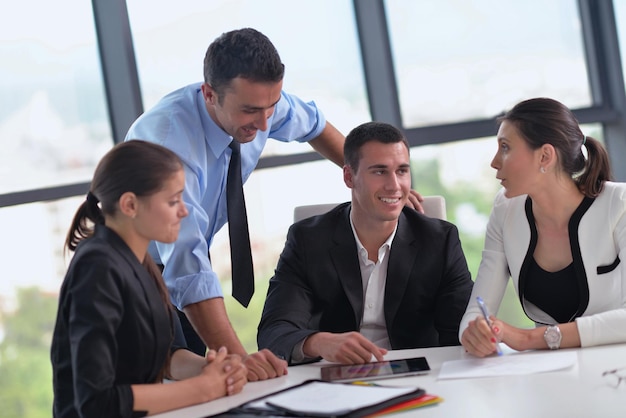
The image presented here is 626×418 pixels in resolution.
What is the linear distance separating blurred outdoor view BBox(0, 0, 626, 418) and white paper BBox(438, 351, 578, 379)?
7.49ft

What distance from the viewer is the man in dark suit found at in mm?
2621

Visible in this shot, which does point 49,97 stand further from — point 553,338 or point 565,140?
point 553,338

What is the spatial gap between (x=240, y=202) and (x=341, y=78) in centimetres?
184

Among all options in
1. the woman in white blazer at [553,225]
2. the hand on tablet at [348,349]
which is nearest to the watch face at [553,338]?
the woman in white blazer at [553,225]

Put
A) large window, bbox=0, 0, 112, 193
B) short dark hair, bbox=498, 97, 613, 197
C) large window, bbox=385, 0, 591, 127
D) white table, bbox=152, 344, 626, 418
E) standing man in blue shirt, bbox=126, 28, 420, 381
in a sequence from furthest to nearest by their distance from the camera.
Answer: large window, bbox=385, 0, 591, 127 → large window, bbox=0, 0, 112, 193 → short dark hair, bbox=498, 97, 613, 197 → standing man in blue shirt, bbox=126, 28, 420, 381 → white table, bbox=152, 344, 626, 418

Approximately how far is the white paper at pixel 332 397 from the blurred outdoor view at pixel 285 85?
225 centimetres

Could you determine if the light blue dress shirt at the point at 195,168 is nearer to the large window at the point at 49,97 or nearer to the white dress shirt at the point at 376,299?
the white dress shirt at the point at 376,299

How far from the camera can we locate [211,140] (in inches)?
104

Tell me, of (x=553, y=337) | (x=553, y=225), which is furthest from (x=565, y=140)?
(x=553, y=337)

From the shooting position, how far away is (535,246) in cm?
244

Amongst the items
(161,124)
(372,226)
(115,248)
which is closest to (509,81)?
(372,226)

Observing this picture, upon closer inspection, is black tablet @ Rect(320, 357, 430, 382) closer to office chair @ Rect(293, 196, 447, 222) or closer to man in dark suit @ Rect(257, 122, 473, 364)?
man in dark suit @ Rect(257, 122, 473, 364)

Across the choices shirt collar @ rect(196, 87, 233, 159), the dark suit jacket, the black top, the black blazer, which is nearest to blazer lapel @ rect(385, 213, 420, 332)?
the dark suit jacket

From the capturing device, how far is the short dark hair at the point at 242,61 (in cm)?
246
